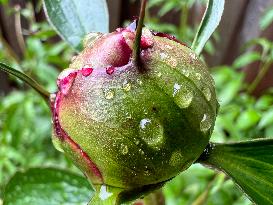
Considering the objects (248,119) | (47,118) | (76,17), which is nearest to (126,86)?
(76,17)

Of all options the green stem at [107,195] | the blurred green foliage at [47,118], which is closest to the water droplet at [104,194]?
the green stem at [107,195]

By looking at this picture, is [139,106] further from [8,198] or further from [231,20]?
[231,20]

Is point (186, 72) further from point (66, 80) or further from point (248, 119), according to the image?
point (248, 119)

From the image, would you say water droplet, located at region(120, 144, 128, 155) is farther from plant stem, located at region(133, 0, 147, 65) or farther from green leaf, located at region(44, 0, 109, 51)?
green leaf, located at region(44, 0, 109, 51)

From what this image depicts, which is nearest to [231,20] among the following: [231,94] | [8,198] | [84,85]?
[231,94]

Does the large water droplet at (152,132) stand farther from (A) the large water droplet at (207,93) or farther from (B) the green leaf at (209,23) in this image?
(B) the green leaf at (209,23)

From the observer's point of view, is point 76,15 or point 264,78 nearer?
point 76,15
